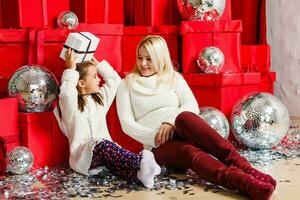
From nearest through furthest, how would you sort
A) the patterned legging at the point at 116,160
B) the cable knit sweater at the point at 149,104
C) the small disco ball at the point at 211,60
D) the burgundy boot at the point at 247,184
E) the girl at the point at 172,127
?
the burgundy boot at the point at 247,184 → the girl at the point at 172,127 → the patterned legging at the point at 116,160 → the cable knit sweater at the point at 149,104 → the small disco ball at the point at 211,60

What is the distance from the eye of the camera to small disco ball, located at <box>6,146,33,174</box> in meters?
1.85

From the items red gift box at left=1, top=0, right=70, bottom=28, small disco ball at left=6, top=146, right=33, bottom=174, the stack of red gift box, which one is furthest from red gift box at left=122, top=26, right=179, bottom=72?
small disco ball at left=6, top=146, right=33, bottom=174

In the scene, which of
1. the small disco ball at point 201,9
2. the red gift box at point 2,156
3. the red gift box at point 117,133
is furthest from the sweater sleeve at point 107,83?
the small disco ball at point 201,9

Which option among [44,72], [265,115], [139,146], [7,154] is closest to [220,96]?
[265,115]

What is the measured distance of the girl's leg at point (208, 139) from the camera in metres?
1.74

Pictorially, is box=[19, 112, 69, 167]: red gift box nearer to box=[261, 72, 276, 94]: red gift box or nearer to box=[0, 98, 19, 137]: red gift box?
box=[0, 98, 19, 137]: red gift box

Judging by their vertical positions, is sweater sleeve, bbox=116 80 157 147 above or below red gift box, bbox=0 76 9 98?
below

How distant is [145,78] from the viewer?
2096 millimetres

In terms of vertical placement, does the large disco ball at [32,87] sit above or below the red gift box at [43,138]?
above

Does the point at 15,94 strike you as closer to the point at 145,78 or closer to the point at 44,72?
the point at 44,72

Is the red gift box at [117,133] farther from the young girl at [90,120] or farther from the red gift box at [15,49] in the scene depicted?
the red gift box at [15,49]

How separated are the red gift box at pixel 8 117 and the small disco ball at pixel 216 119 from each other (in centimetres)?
77

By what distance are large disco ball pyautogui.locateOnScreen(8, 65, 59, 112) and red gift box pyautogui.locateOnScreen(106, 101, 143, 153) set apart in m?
0.30

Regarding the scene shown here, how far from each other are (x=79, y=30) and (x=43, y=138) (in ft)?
1.57
